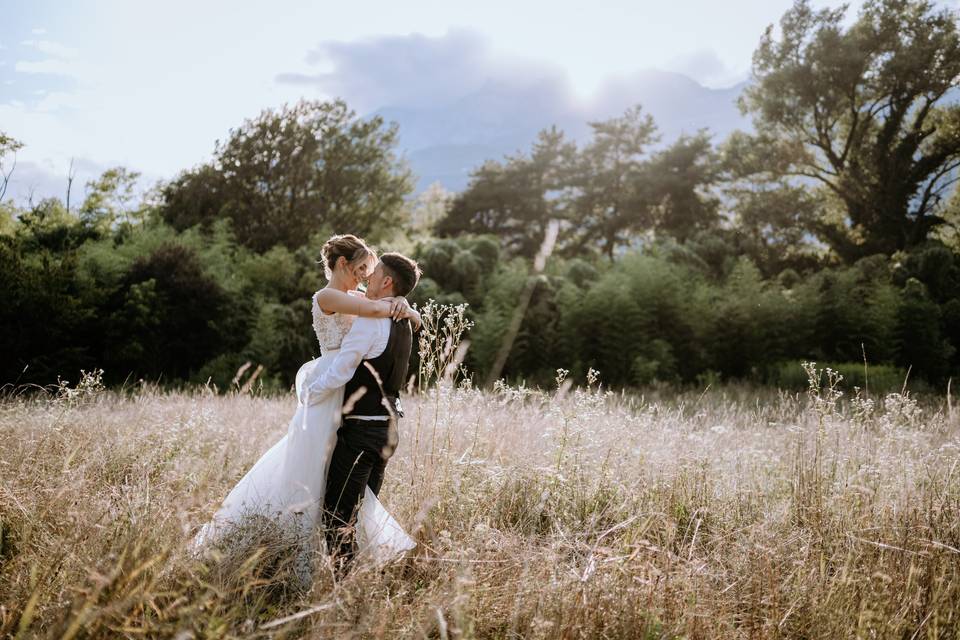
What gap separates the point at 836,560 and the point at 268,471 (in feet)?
9.32

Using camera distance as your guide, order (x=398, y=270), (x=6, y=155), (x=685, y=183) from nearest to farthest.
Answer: (x=398, y=270), (x=6, y=155), (x=685, y=183)

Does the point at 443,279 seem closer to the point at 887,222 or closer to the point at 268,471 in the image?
the point at 268,471

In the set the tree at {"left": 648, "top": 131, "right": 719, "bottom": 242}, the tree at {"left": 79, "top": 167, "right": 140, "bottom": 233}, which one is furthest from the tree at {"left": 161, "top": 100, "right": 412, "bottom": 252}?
the tree at {"left": 648, "top": 131, "right": 719, "bottom": 242}

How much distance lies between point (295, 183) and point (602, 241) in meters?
11.3

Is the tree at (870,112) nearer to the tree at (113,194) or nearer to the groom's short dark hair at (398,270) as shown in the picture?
the groom's short dark hair at (398,270)

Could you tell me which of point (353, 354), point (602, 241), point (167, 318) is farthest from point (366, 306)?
point (602, 241)

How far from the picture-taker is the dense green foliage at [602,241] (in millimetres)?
10375

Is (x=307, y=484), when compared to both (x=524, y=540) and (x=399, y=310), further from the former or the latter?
(x=524, y=540)

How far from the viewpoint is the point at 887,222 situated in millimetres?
17016

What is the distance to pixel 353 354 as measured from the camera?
2.90m

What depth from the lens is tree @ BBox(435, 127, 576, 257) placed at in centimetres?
2269

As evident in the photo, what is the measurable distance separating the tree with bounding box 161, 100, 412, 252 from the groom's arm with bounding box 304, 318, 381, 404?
12752 mm

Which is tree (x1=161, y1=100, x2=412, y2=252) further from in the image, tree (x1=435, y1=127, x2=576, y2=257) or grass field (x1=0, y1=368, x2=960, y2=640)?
grass field (x1=0, y1=368, x2=960, y2=640)

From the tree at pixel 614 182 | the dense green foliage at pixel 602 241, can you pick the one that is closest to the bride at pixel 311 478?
the dense green foliage at pixel 602 241
